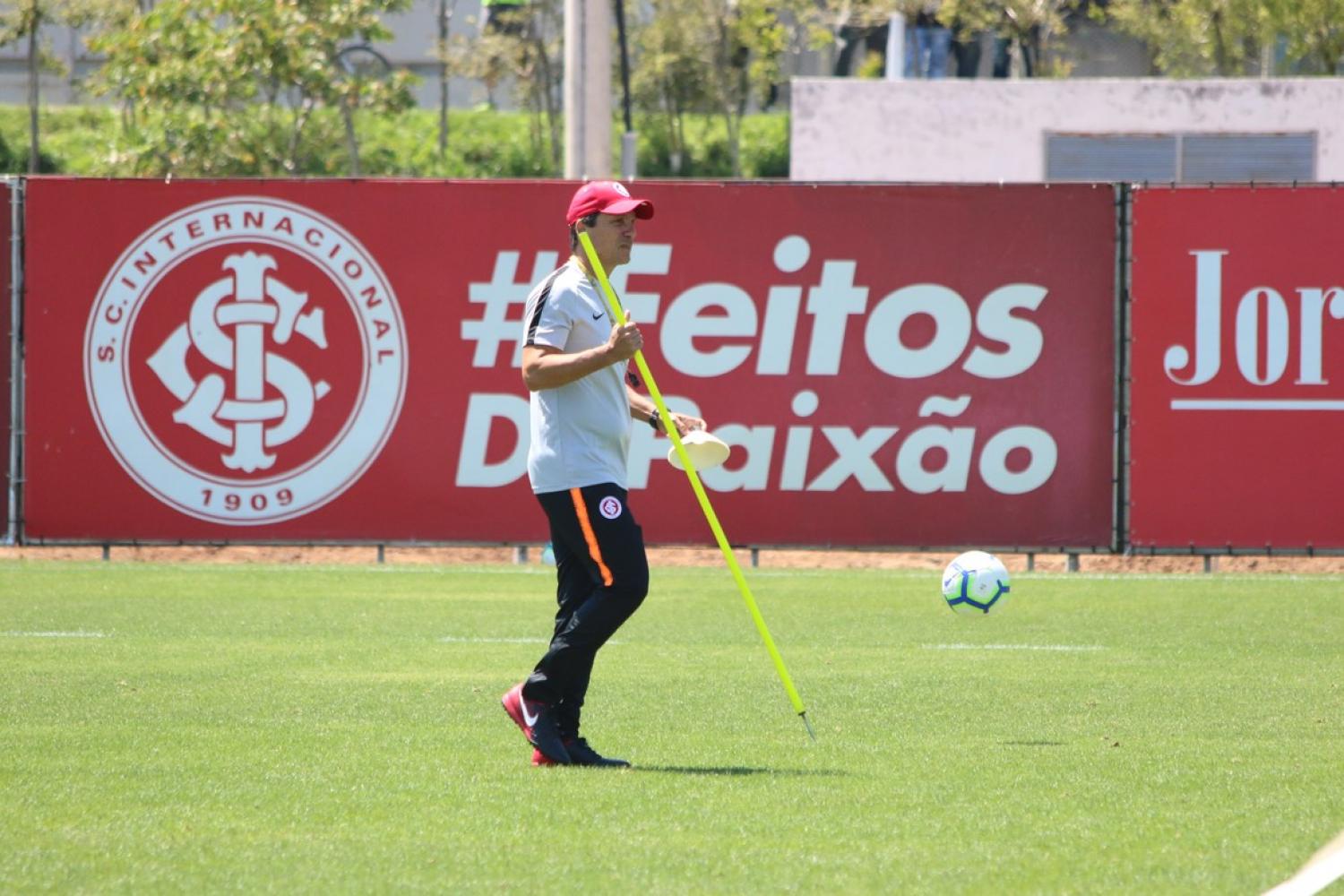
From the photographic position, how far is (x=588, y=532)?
22.7 ft

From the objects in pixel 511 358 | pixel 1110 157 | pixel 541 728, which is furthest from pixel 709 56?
pixel 541 728

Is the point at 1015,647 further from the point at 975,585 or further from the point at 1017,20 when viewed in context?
the point at 1017,20

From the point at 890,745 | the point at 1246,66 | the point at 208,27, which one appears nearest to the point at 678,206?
the point at 890,745

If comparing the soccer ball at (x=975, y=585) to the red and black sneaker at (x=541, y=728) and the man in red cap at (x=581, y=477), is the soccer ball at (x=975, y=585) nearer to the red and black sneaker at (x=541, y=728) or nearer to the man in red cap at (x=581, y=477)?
the man in red cap at (x=581, y=477)

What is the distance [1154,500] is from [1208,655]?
4.48 metres

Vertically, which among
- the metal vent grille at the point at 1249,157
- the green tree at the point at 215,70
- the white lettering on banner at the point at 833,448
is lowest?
the white lettering on banner at the point at 833,448

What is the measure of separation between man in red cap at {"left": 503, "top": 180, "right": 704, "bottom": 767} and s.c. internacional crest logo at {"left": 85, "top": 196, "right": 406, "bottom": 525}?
25.8ft

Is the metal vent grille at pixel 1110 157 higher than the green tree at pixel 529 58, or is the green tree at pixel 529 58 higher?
the green tree at pixel 529 58

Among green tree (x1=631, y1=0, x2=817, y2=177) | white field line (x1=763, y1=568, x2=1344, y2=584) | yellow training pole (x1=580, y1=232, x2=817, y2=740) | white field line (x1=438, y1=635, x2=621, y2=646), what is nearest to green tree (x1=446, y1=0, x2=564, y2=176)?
green tree (x1=631, y1=0, x2=817, y2=177)

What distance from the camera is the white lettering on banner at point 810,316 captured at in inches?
571

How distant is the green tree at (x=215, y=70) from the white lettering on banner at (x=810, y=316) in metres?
15.6

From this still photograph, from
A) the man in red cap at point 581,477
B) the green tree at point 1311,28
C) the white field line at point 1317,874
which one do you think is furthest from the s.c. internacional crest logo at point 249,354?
the green tree at point 1311,28

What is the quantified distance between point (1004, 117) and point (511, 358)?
38.6 ft

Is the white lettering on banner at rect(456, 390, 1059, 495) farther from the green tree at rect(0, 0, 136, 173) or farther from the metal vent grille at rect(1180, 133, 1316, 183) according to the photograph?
the green tree at rect(0, 0, 136, 173)
